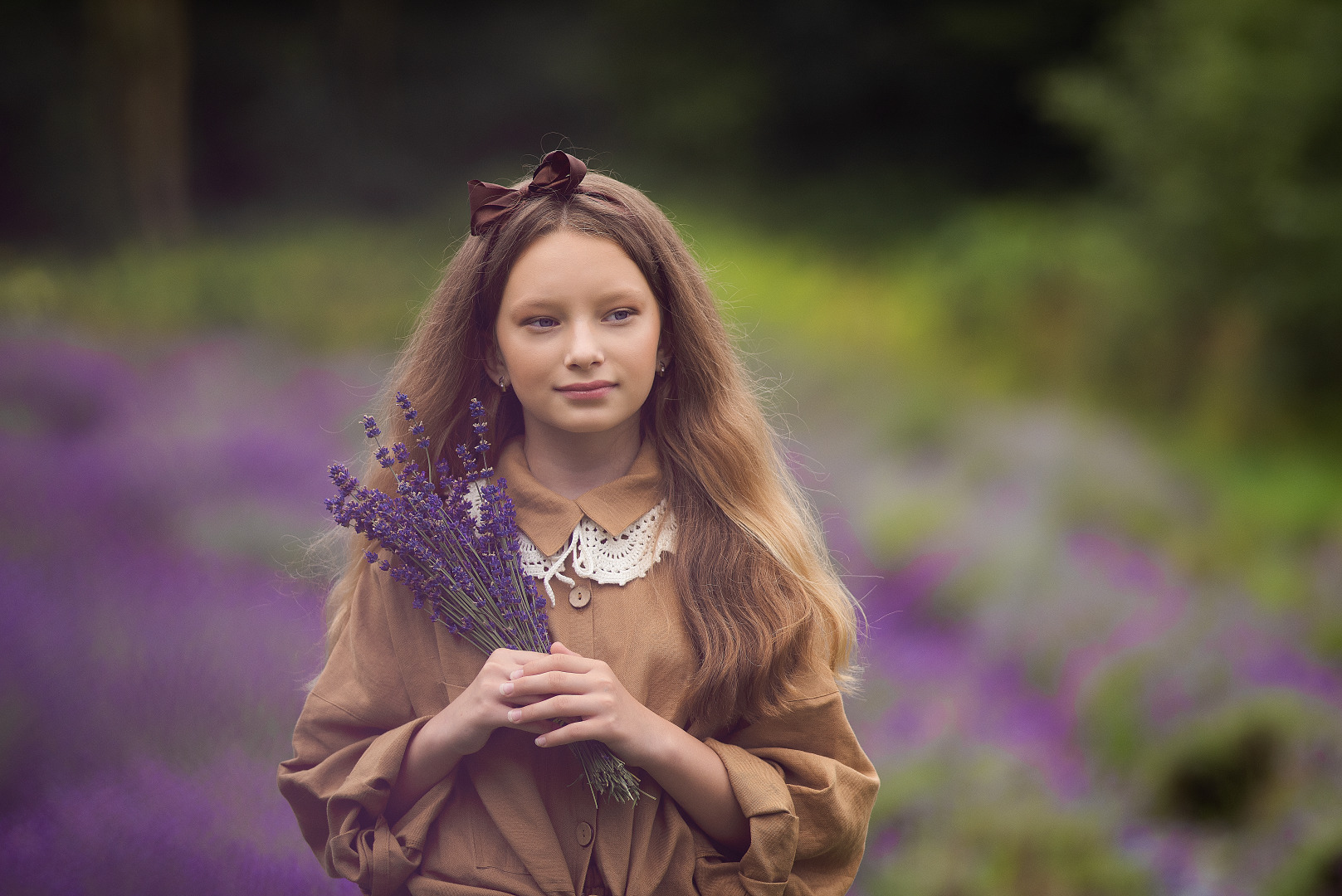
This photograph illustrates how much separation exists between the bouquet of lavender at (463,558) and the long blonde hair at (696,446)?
7.0 inches

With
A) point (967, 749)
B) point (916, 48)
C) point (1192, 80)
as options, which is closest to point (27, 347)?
point (967, 749)

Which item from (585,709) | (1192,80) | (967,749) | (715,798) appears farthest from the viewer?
(1192,80)

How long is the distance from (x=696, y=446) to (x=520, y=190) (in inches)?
18.2

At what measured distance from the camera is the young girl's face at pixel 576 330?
5.08 ft

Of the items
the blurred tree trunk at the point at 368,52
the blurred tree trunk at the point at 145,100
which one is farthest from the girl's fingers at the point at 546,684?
the blurred tree trunk at the point at 368,52

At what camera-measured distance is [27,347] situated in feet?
14.4

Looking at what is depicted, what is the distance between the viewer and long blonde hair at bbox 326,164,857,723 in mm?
1597

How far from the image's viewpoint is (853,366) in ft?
22.8

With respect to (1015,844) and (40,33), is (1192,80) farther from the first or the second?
(40,33)

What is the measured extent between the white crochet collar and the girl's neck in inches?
3.1

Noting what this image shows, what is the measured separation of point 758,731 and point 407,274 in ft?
19.8

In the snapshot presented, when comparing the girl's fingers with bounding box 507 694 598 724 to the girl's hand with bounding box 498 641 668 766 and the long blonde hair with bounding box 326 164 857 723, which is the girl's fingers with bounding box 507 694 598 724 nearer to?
the girl's hand with bounding box 498 641 668 766

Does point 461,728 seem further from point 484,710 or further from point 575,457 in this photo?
point 575,457

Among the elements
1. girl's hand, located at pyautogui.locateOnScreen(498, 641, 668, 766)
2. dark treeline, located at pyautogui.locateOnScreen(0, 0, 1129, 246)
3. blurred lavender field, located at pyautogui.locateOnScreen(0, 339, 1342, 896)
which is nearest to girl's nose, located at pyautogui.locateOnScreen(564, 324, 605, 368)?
girl's hand, located at pyautogui.locateOnScreen(498, 641, 668, 766)
